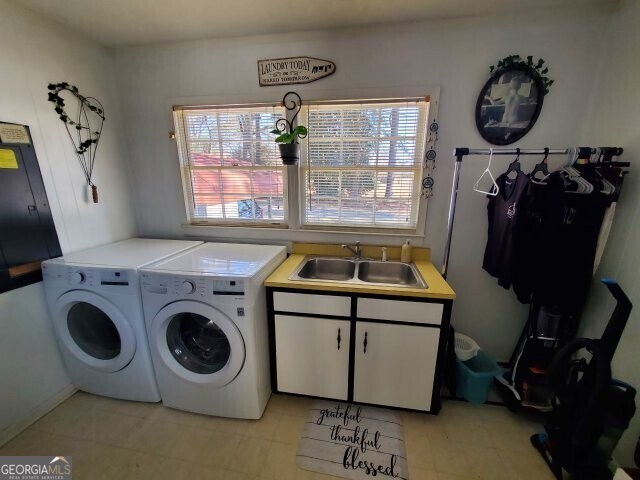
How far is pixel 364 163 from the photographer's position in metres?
1.94

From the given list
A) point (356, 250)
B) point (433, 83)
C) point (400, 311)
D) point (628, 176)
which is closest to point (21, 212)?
point (356, 250)

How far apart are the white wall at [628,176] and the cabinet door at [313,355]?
1429mm

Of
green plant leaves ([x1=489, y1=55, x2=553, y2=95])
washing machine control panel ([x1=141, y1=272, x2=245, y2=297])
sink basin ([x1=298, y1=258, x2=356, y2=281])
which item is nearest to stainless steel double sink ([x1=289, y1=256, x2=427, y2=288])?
sink basin ([x1=298, y1=258, x2=356, y2=281])

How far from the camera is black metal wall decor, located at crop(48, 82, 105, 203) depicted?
1703 mm

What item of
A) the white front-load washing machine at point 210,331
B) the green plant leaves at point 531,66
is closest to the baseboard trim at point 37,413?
the white front-load washing machine at point 210,331

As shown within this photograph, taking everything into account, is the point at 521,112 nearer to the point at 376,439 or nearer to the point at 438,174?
the point at 438,174

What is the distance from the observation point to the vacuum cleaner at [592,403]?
1010 millimetres

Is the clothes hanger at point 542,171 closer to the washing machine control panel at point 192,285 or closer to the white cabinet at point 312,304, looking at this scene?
the white cabinet at point 312,304

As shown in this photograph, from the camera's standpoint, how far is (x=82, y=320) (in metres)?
1.77

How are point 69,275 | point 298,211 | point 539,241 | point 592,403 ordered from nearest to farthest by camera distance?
point 592,403
point 539,241
point 69,275
point 298,211

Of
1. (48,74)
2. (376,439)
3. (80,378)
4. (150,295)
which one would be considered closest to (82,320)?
(80,378)

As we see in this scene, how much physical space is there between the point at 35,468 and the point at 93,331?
0.74m

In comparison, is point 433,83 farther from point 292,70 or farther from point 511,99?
point 292,70

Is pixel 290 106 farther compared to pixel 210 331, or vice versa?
pixel 290 106
